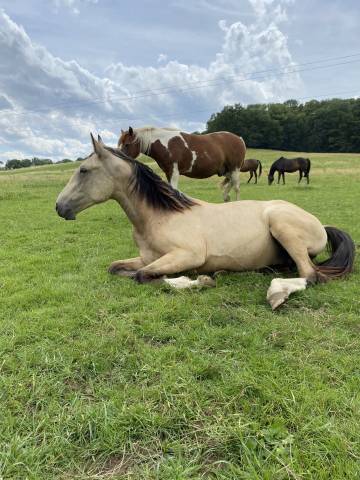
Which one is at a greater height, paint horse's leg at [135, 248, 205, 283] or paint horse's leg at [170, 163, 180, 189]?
paint horse's leg at [170, 163, 180, 189]

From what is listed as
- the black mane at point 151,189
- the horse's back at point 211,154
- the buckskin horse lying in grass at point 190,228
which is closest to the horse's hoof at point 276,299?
the buckskin horse lying in grass at point 190,228

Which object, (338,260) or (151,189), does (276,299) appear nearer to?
(338,260)

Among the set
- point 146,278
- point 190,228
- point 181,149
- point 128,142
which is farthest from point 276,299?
point 181,149

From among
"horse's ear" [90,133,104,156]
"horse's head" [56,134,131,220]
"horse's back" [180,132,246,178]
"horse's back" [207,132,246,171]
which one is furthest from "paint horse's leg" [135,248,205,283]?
"horse's back" [207,132,246,171]

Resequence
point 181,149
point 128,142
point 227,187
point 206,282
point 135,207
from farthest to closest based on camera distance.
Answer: point 227,187
point 181,149
point 128,142
point 135,207
point 206,282

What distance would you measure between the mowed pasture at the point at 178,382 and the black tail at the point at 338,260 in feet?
0.85

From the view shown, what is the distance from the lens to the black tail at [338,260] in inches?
163

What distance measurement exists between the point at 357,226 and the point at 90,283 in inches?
243

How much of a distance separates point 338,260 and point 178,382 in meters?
2.96

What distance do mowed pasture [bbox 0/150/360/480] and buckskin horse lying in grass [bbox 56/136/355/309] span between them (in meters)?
0.31

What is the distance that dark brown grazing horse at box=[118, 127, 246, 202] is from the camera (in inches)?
323

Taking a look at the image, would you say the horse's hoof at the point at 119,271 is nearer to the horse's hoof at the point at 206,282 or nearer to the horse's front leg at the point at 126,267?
the horse's front leg at the point at 126,267

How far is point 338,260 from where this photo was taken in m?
4.32

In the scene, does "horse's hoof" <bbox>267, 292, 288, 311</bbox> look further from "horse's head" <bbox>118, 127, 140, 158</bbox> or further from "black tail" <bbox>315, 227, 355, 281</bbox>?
"horse's head" <bbox>118, 127, 140, 158</bbox>
